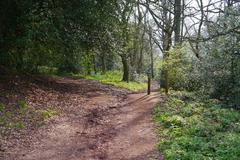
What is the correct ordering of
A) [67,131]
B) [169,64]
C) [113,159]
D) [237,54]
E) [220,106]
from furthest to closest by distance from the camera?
[169,64] → [237,54] → [220,106] → [67,131] → [113,159]

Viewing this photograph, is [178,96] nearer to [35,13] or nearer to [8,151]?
[35,13]

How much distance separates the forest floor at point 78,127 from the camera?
380 inches

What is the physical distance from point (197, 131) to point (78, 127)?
4.00m

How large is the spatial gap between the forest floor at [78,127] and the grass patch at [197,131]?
0.43m

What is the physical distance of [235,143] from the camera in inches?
374

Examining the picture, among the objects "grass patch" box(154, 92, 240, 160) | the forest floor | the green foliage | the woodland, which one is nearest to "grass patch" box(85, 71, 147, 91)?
the woodland

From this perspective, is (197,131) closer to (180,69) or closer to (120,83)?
(180,69)

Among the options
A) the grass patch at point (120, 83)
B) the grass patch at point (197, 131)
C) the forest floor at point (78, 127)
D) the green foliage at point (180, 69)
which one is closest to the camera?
the grass patch at point (197, 131)

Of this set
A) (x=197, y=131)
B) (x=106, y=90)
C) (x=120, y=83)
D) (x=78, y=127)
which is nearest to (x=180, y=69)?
(x=106, y=90)

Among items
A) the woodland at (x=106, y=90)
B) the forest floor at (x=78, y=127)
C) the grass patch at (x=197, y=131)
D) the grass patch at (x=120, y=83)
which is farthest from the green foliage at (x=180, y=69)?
the grass patch at (x=197, y=131)

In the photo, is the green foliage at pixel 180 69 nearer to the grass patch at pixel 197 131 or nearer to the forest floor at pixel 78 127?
the forest floor at pixel 78 127

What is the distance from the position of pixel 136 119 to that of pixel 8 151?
5684mm

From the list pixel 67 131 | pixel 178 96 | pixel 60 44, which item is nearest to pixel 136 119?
pixel 67 131

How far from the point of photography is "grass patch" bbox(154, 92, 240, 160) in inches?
352
